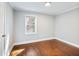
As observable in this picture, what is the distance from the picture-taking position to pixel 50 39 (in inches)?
56.5

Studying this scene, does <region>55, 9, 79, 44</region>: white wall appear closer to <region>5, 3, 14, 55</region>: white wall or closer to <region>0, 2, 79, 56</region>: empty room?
<region>0, 2, 79, 56</region>: empty room

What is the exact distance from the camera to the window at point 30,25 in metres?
1.31

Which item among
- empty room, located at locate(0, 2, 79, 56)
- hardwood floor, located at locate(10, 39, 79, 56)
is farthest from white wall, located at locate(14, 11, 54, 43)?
hardwood floor, located at locate(10, 39, 79, 56)

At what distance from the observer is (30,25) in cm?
132

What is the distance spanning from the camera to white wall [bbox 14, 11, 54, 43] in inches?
51.0

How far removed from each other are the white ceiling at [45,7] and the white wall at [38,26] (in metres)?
0.08

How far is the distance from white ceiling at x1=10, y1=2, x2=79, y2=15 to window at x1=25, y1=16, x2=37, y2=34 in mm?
147

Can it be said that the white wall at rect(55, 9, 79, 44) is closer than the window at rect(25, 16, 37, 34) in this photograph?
No

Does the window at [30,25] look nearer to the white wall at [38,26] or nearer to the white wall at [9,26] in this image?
the white wall at [38,26]

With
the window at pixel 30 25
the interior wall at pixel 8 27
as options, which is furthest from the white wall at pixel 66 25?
the interior wall at pixel 8 27

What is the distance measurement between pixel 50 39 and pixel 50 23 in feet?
0.94

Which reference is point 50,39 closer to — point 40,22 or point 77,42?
point 40,22

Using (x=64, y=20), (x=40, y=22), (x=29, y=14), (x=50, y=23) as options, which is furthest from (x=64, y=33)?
(x=29, y=14)

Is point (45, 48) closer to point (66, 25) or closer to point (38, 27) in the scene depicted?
point (38, 27)
